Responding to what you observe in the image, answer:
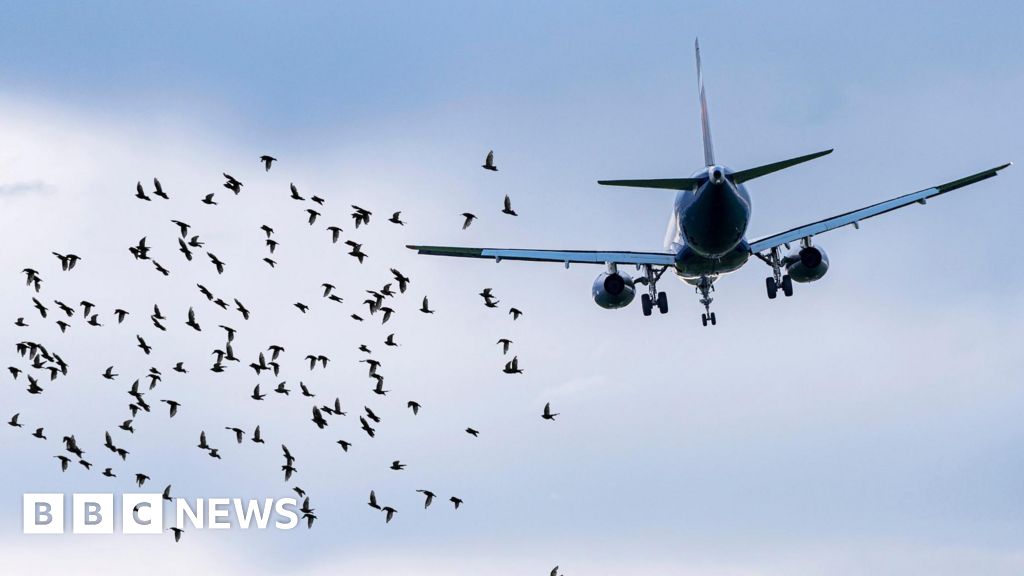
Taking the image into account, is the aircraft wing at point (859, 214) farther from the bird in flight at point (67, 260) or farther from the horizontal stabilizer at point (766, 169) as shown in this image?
the bird in flight at point (67, 260)

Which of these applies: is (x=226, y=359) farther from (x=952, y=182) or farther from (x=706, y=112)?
(x=952, y=182)

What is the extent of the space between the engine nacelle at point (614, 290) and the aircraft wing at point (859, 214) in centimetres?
775

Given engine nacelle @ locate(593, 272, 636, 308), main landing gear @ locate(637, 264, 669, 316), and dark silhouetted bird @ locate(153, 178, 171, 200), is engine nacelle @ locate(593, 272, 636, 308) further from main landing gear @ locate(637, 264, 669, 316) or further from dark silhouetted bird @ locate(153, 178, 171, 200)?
dark silhouetted bird @ locate(153, 178, 171, 200)

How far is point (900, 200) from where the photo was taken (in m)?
69.8

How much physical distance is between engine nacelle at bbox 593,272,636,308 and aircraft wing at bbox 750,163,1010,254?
7745 mm

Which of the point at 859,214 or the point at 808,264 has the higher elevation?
the point at 859,214

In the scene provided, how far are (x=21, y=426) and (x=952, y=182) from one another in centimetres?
5300

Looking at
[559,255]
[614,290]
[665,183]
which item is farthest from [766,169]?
[559,255]

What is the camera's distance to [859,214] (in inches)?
2694

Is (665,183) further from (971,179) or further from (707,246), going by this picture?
(971,179)

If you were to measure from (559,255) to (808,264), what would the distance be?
14.9 meters

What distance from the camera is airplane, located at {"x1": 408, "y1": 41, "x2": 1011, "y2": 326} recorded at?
178ft

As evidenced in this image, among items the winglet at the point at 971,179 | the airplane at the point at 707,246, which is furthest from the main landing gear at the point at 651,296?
the winglet at the point at 971,179

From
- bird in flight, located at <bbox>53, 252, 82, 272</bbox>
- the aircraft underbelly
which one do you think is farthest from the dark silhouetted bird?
the aircraft underbelly
